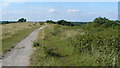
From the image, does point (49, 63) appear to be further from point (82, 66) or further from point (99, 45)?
point (99, 45)

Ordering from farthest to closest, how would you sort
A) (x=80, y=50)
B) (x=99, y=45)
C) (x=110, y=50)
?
(x=80, y=50)
(x=99, y=45)
(x=110, y=50)

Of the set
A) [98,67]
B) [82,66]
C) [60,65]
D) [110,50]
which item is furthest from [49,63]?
[110,50]

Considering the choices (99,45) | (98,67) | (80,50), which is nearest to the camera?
(98,67)

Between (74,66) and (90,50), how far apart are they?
7.93ft

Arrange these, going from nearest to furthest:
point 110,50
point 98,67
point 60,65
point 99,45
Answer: point 98,67 < point 60,65 < point 110,50 < point 99,45

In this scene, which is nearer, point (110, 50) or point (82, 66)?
point (82, 66)

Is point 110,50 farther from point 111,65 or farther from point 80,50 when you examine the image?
point 80,50

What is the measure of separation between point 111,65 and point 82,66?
1.22 meters

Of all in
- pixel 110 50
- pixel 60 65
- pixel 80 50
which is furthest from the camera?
pixel 80 50

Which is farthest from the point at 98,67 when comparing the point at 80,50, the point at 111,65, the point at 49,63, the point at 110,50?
the point at 80,50

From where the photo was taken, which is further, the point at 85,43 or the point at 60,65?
the point at 85,43

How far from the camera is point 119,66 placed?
9055 mm

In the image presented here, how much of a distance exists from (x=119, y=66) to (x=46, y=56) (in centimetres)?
412

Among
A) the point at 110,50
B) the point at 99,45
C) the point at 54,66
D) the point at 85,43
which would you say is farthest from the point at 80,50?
the point at 54,66
